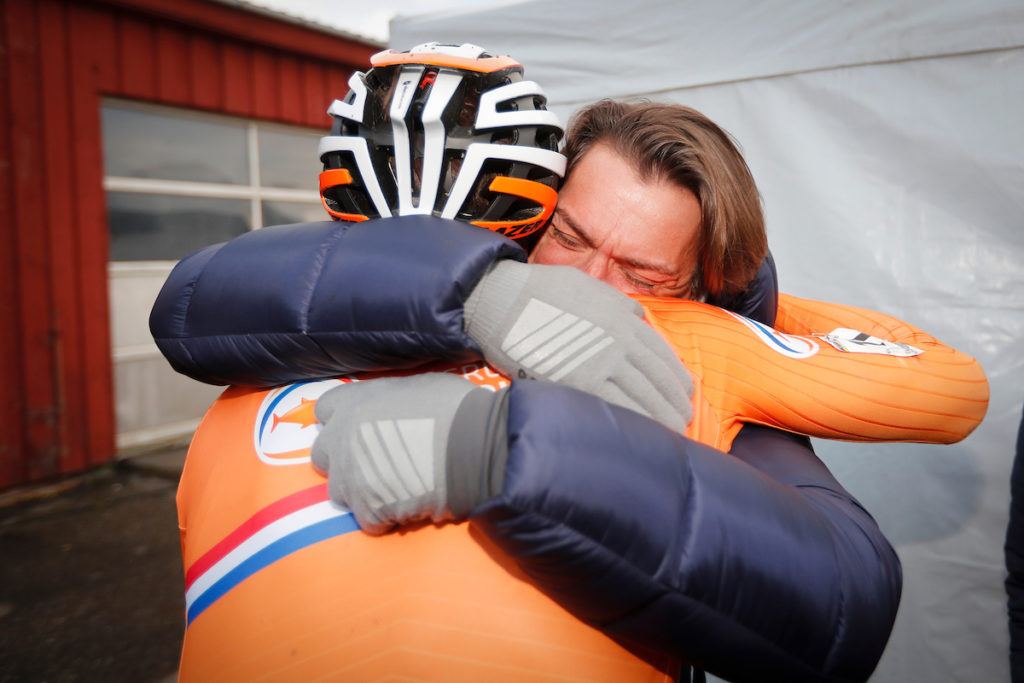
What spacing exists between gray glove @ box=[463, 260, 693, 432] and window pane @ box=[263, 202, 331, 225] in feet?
20.0

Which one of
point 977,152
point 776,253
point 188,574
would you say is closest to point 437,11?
point 776,253

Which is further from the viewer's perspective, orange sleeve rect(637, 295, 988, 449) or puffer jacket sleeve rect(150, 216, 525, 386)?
orange sleeve rect(637, 295, 988, 449)

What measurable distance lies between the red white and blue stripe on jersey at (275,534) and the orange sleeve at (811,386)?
0.66 metres

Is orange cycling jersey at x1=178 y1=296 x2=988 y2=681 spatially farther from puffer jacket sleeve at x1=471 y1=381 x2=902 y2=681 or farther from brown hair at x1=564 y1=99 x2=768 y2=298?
brown hair at x1=564 y1=99 x2=768 y2=298

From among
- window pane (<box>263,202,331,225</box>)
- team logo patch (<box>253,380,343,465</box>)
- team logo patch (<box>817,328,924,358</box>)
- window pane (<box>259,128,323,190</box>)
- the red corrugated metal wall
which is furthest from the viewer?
window pane (<box>263,202,331,225</box>)

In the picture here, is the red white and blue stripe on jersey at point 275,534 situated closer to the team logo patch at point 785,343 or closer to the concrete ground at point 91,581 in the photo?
the team logo patch at point 785,343

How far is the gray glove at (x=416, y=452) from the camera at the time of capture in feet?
2.50

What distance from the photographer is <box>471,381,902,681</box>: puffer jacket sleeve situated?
69 cm

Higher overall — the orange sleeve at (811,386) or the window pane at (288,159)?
the window pane at (288,159)

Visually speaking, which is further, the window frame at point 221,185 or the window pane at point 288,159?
the window pane at point 288,159

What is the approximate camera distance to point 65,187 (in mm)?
4973

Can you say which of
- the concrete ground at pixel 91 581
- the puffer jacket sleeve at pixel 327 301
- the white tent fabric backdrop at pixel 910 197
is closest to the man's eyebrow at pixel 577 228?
the puffer jacket sleeve at pixel 327 301

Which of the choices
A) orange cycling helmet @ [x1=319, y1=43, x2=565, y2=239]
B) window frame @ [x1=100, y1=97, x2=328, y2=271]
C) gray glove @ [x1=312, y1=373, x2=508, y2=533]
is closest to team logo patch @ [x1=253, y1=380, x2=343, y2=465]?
gray glove @ [x1=312, y1=373, x2=508, y2=533]

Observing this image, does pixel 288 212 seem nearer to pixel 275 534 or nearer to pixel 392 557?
pixel 275 534
